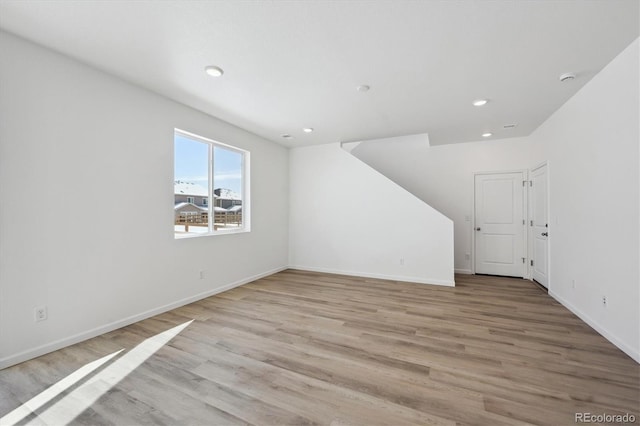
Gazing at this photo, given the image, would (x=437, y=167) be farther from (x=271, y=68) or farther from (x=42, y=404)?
(x=42, y=404)

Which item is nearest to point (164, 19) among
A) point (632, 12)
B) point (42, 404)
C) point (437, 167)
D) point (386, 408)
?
point (42, 404)

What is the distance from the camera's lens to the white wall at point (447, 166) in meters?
5.20

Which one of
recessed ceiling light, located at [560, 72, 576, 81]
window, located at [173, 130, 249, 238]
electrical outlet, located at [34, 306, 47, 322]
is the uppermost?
recessed ceiling light, located at [560, 72, 576, 81]

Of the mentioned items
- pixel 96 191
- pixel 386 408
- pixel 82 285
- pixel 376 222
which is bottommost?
pixel 386 408

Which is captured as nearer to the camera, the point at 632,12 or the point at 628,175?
the point at 632,12

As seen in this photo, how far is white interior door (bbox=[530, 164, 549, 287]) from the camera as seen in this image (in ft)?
13.9

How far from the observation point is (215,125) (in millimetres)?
4023

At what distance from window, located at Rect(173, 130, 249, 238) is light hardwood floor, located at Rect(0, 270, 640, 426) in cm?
124

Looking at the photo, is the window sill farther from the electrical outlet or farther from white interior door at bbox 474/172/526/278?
white interior door at bbox 474/172/526/278

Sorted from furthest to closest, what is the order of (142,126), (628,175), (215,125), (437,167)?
(437,167)
(215,125)
(142,126)
(628,175)

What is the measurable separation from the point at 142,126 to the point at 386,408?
11.9 ft

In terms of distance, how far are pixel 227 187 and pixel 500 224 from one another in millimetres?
5278

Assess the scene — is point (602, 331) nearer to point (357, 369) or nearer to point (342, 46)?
point (357, 369)

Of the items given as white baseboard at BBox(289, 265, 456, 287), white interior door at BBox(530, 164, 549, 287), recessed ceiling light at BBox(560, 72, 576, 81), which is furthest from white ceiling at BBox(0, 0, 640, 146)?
white baseboard at BBox(289, 265, 456, 287)
